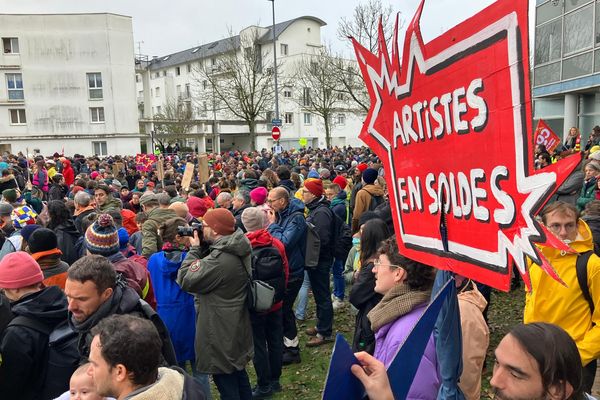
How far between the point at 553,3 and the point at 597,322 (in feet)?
68.2

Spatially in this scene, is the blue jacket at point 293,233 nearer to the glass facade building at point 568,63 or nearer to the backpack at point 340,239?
the backpack at point 340,239

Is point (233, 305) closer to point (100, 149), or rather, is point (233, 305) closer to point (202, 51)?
point (100, 149)

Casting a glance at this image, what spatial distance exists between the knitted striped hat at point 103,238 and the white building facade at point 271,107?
140ft

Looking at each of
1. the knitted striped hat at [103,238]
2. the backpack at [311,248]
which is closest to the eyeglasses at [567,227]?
the backpack at [311,248]

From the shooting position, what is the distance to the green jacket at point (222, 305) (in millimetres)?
3834

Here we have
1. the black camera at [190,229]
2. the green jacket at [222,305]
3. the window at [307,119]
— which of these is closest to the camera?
the green jacket at [222,305]

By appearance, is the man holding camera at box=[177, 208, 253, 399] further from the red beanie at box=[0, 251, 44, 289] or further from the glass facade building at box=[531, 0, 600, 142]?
the glass facade building at box=[531, 0, 600, 142]

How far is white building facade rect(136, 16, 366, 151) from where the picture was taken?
49.3 m

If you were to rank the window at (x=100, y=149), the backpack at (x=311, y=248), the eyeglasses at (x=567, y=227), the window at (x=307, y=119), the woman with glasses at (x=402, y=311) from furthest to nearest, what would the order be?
1. the window at (x=307, y=119)
2. the window at (x=100, y=149)
3. the backpack at (x=311, y=248)
4. the eyeglasses at (x=567, y=227)
5. the woman with glasses at (x=402, y=311)

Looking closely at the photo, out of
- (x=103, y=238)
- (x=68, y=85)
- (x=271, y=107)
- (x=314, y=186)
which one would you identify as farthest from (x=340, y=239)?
(x=271, y=107)

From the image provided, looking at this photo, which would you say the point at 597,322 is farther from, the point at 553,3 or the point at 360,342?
the point at 553,3

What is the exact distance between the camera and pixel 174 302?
4227mm

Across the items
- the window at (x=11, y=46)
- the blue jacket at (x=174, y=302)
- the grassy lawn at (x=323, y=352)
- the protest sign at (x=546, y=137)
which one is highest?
the window at (x=11, y=46)

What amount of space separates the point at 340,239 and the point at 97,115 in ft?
A: 128
